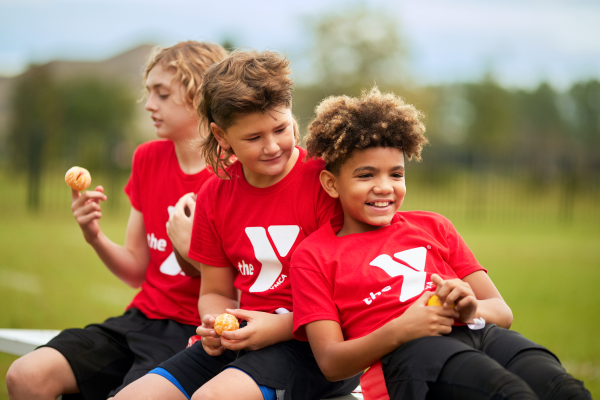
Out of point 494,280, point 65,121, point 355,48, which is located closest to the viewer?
point 494,280

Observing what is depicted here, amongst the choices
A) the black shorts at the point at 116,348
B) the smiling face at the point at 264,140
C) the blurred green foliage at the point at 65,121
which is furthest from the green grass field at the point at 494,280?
the blurred green foliage at the point at 65,121

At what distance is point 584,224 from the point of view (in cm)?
1515

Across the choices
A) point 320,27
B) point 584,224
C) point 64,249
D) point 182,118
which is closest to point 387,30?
point 320,27

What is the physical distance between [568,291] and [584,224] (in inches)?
359

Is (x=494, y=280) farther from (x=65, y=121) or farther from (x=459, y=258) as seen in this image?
(x=65, y=121)

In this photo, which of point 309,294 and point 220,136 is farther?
point 220,136

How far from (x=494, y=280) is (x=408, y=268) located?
625cm

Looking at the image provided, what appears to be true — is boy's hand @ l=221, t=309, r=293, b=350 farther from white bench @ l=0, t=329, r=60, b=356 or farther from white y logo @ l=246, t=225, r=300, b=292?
white bench @ l=0, t=329, r=60, b=356

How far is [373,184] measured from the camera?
211cm

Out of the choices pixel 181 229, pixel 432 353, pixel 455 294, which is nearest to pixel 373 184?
pixel 455 294

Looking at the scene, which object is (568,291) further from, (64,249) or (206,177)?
(64,249)

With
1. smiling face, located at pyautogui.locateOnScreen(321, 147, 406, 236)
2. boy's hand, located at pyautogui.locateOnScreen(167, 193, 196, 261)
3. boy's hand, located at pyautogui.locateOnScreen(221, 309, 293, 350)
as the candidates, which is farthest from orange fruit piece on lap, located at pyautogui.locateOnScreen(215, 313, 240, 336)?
smiling face, located at pyautogui.locateOnScreen(321, 147, 406, 236)

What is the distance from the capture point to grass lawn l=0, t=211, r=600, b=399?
5.25 metres

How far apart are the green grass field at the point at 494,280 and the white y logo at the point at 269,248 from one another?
8.48ft
